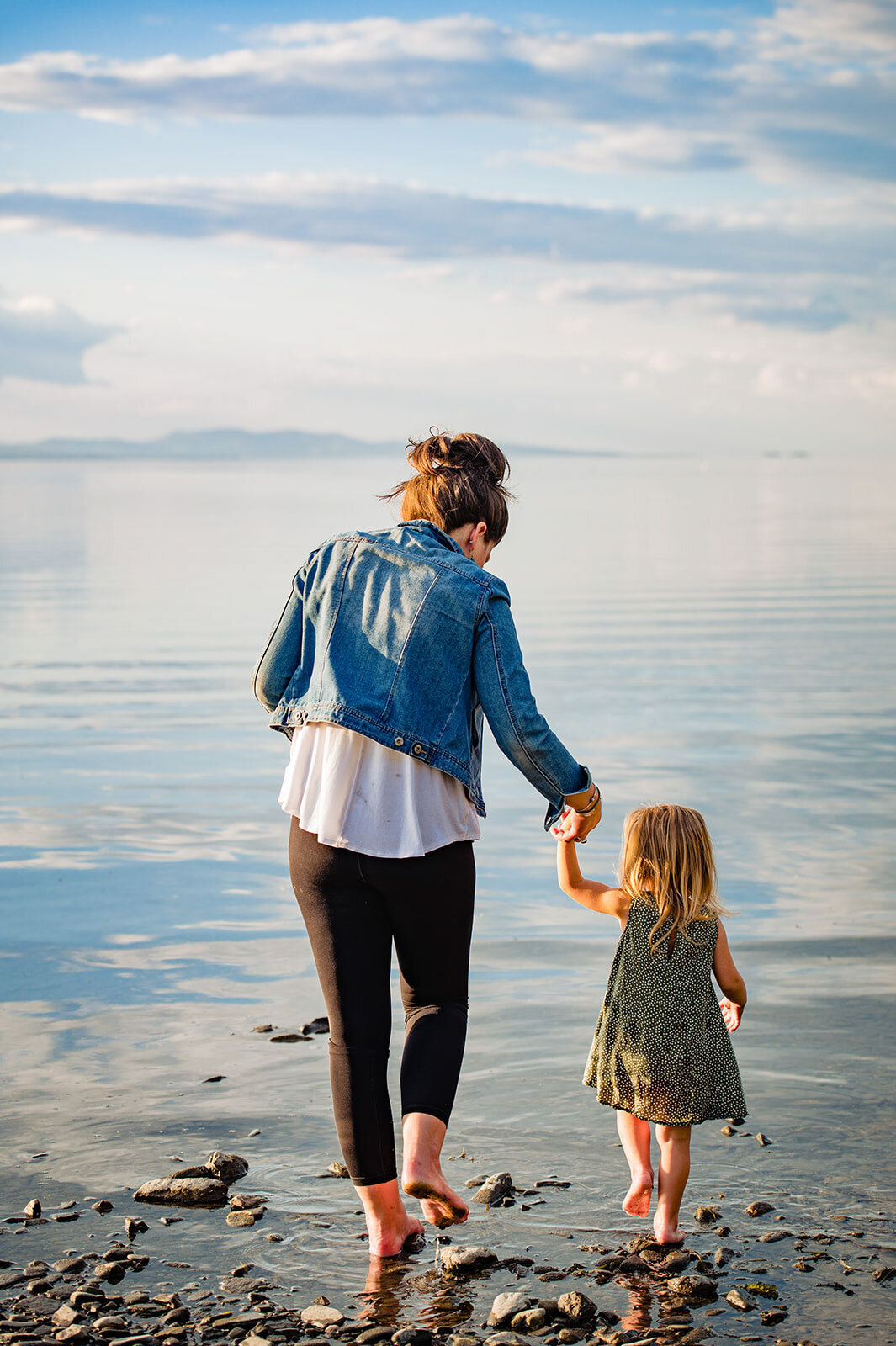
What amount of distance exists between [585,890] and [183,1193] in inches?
58.6

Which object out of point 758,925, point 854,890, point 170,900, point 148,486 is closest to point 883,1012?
point 758,925

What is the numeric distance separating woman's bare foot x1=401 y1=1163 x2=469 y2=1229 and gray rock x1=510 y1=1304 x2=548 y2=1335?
33 cm

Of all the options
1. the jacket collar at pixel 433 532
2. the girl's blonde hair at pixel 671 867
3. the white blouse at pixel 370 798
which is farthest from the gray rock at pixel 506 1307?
the jacket collar at pixel 433 532

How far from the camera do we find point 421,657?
154 inches

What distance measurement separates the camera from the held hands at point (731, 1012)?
13.9ft

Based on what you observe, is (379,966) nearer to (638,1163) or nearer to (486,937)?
(638,1163)

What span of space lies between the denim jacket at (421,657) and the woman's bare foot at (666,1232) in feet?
3.87

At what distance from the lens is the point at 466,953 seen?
406 cm

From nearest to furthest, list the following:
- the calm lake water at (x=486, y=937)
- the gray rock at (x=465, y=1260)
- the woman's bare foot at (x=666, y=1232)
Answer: the gray rock at (x=465, y=1260) < the woman's bare foot at (x=666, y=1232) < the calm lake water at (x=486, y=937)

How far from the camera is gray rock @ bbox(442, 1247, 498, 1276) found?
154 inches

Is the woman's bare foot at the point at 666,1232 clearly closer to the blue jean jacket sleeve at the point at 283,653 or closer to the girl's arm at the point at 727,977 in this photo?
the girl's arm at the point at 727,977

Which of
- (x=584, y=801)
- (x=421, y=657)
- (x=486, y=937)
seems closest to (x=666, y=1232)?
(x=584, y=801)

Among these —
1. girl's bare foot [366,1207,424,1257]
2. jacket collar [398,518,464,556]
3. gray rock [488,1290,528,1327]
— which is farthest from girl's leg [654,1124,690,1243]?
jacket collar [398,518,464,556]

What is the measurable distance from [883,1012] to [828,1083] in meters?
0.88
